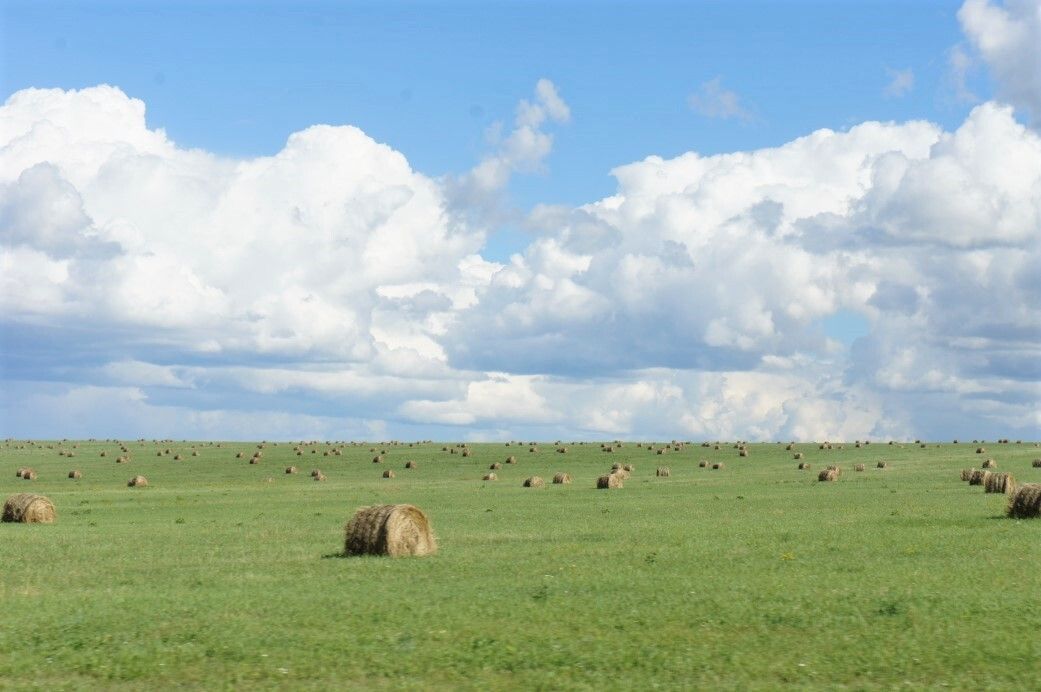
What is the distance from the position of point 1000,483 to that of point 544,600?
139 feet

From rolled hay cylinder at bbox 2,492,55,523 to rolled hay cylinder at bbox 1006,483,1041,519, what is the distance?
3722 cm

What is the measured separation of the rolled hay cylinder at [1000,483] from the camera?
59344 millimetres

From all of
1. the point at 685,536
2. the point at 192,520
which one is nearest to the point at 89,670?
the point at 685,536

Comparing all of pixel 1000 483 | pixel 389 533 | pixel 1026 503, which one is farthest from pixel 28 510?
pixel 1000 483

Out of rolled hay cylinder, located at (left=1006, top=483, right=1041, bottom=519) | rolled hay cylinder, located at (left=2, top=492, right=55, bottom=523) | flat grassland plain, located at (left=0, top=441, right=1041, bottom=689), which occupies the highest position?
rolled hay cylinder, located at (left=1006, top=483, right=1041, bottom=519)

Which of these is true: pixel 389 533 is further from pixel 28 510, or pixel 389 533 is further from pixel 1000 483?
pixel 1000 483

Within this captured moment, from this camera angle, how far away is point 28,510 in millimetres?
48094

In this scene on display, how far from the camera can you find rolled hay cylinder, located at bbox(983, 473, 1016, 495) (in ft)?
195

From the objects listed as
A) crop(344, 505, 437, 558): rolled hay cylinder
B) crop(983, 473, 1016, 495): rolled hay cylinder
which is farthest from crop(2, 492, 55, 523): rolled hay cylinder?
crop(983, 473, 1016, 495): rolled hay cylinder

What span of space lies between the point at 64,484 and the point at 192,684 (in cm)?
7771

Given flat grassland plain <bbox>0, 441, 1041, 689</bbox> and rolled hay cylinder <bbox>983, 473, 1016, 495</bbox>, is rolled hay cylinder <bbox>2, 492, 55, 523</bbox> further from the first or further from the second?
rolled hay cylinder <bbox>983, 473, 1016, 495</bbox>

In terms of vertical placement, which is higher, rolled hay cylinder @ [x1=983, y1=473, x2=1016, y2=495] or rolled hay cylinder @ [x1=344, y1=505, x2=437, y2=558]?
rolled hay cylinder @ [x1=983, y1=473, x2=1016, y2=495]

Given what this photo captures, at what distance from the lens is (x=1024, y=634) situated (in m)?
21.0

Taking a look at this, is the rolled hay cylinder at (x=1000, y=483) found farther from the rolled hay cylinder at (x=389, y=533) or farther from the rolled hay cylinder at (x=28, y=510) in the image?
the rolled hay cylinder at (x=28, y=510)
